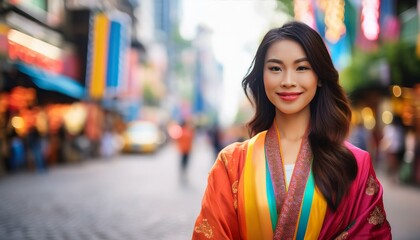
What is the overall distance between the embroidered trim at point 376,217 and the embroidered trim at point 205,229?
2.15 ft

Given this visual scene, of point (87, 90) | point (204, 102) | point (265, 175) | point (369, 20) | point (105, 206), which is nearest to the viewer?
point (265, 175)

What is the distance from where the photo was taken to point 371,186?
6.64 ft

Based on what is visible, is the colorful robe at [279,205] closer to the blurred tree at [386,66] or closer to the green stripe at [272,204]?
the green stripe at [272,204]

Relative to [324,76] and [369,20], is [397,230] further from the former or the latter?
[369,20]

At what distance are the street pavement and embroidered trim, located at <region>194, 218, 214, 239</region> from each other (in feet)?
12.5

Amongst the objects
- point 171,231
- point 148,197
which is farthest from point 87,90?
point 171,231

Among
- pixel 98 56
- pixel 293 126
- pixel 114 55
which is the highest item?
pixel 114 55

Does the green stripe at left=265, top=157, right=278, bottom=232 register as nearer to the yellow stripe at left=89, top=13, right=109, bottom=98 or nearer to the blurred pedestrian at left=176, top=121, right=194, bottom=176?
the blurred pedestrian at left=176, top=121, right=194, bottom=176

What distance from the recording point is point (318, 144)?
7.00 ft

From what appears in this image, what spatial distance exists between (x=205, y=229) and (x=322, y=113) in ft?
2.45

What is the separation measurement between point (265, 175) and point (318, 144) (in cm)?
29

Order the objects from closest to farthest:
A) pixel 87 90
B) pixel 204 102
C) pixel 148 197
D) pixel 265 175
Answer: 1. pixel 265 175
2. pixel 148 197
3. pixel 87 90
4. pixel 204 102

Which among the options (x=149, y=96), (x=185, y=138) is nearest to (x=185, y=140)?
(x=185, y=138)

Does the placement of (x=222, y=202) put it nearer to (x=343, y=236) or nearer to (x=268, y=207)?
(x=268, y=207)
